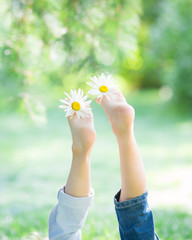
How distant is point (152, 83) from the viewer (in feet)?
54.1

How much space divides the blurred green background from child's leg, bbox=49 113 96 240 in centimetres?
71

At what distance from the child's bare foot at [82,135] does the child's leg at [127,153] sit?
8 cm

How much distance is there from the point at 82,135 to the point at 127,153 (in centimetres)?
18

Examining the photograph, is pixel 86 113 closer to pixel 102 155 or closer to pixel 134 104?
pixel 102 155

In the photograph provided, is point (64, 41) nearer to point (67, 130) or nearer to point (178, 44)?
point (67, 130)

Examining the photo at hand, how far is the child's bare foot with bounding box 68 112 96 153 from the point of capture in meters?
1.25

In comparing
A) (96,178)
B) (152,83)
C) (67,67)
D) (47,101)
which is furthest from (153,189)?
(152,83)

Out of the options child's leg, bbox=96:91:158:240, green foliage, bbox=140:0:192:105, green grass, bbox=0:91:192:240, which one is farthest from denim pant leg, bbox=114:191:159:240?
green foliage, bbox=140:0:192:105

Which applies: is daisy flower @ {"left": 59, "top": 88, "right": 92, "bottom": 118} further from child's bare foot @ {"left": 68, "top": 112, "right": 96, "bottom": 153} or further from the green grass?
the green grass

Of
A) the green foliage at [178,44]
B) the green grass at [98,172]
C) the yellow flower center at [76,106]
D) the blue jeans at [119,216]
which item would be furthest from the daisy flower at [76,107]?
the green foliage at [178,44]

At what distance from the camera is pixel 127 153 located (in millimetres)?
1279

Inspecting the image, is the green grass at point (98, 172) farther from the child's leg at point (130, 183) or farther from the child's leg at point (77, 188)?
the child's leg at point (130, 183)

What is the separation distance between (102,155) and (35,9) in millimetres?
3883

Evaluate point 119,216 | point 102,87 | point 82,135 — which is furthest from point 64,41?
point 119,216
